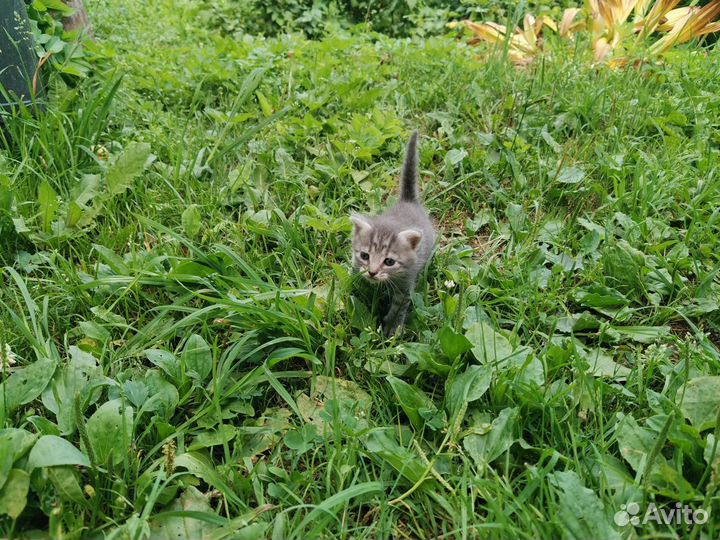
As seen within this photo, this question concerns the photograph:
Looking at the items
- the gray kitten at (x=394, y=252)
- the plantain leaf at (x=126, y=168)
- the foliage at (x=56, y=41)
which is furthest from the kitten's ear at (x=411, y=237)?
the foliage at (x=56, y=41)

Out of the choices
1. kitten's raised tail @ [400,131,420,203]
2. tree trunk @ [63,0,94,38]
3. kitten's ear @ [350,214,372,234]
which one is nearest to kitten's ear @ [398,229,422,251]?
kitten's ear @ [350,214,372,234]

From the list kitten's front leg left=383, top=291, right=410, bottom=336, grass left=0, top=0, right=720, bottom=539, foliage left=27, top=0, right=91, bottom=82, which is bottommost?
kitten's front leg left=383, top=291, right=410, bottom=336

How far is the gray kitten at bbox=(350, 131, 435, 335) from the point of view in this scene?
2955mm

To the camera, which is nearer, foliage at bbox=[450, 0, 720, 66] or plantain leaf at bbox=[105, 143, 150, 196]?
plantain leaf at bbox=[105, 143, 150, 196]

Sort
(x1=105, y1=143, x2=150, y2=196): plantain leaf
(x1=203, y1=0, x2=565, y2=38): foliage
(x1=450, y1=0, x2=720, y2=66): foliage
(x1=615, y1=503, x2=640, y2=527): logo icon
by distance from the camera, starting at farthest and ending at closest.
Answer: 1. (x1=203, y1=0, x2=565, y2=38): foliage
2. (x1=450, y1=0, x2=720, y2=66): foliage
3. (x1=105, y1=143, x2=150, y2=196): plantain leaf
4. (x1=615, y1=503, x2=640, y2=527): logo icon

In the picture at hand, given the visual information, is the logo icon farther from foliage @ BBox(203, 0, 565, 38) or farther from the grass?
foliage @ BBox(203, 0, 565, 38)

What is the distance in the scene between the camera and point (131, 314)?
2.81 m

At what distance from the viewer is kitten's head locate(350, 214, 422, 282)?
295 cm

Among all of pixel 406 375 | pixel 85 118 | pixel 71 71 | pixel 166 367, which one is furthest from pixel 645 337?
pixel 71 71

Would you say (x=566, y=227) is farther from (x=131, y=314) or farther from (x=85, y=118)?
(x=85, y=118)

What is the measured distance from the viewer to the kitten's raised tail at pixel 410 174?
11.3ft

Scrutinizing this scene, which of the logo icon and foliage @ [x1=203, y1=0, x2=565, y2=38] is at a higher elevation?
foliage @ [x1=203, y1=0, x2=565, y2=38]

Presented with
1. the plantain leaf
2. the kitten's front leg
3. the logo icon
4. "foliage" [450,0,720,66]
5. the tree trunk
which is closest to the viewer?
the logo icon

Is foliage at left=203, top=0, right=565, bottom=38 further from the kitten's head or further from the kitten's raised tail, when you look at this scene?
the kitten's head
